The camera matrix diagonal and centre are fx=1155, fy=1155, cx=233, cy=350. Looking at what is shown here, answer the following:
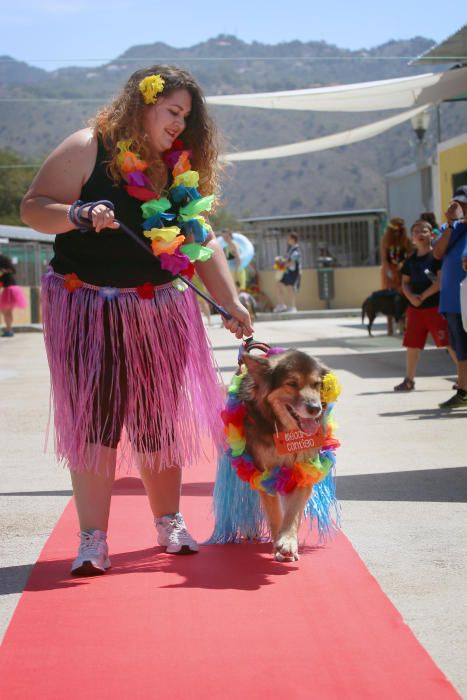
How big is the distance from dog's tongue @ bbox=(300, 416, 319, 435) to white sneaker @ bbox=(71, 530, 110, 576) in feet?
2.87

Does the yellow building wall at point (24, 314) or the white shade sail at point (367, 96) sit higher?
the white shade sail at point (367, 96)

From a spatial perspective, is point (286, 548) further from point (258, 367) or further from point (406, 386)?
point (406, 386)

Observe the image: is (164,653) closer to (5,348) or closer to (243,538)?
(243,538)

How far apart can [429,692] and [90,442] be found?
1.90 m

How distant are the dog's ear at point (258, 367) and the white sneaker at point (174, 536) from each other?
2.28 ft

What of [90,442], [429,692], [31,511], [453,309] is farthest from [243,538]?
[453,309]

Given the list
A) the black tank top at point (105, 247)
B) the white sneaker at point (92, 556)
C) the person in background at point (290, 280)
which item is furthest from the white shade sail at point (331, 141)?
the white sneaker at point (92, 556)

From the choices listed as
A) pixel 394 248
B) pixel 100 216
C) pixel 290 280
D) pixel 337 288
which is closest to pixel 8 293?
pixel 290 280

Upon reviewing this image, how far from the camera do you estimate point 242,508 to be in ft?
15.7

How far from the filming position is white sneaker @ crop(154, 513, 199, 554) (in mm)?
4648

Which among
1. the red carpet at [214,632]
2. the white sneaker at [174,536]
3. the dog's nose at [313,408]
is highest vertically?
the dog's nose at [313,408]

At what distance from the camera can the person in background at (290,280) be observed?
28.2 m

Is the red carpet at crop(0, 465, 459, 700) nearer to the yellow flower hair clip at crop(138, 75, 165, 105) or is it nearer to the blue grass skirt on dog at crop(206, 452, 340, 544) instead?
the blue grass skirt on dog at crop(206, 452, 340, 544)

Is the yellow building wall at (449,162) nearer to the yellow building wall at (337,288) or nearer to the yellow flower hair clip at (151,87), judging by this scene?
the yellow building wall at (337,288)
